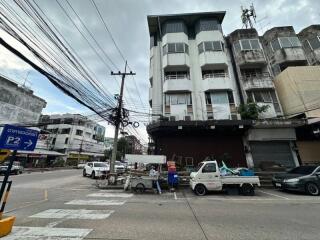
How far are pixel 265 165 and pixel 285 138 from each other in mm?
3332

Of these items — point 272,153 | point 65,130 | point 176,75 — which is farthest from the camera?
point 65,130

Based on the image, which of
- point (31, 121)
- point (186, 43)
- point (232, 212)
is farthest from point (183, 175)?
point (31, 121)

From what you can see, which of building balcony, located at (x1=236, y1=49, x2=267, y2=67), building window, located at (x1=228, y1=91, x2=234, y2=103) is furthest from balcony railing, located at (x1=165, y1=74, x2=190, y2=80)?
building balcony, located at (x1=236, y1=49, x2=267, y2=67)

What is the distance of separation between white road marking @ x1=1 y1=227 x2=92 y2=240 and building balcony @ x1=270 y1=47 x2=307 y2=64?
2474cm

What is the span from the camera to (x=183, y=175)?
15000mm

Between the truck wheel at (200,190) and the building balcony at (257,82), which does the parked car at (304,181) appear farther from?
the building balcony at (257,82)

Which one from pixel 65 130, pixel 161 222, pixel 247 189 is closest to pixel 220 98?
pixel 247 189

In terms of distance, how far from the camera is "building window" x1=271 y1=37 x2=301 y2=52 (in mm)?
21028

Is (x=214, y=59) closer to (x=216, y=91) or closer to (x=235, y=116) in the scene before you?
(x=216, y=91)

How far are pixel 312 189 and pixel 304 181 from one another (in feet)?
1.92

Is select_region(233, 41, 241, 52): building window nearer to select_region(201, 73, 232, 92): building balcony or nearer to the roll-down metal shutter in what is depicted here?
select_region(201, 73, 232, 92): building balcony

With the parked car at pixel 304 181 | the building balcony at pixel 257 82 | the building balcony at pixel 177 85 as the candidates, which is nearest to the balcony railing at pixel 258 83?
the building balcony at pixel 257 82

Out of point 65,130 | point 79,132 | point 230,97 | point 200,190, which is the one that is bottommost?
point 200,190

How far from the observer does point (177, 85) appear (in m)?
19.6
